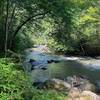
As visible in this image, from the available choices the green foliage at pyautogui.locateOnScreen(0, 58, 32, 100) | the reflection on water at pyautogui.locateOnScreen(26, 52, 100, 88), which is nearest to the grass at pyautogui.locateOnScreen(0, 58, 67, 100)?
the green foliage at pyautogui.locateOnScreen(0, 58, 32, 100)

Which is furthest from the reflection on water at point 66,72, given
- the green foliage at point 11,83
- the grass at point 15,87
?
the green foliage at point 11,83

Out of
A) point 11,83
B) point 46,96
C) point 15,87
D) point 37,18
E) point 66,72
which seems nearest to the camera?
point 15,87

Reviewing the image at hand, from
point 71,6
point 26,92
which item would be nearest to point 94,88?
point 71,6

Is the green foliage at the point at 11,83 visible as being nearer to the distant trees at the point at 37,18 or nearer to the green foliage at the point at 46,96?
the green foliage at the point at 46,96

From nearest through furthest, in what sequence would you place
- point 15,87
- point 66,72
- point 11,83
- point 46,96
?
point 15,87 → point 11,83 → point 46,96 → point 66,72

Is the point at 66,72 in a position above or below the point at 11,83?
below

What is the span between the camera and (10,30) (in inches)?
744

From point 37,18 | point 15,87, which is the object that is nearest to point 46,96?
point 15,87

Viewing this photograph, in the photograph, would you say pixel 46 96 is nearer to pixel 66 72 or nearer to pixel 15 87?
pixel 15 87

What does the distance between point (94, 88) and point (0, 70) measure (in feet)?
22.3

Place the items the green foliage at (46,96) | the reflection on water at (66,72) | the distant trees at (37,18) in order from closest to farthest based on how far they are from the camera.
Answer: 1. the green foliage at (46,96)
2. the distant trees at (37,18)
3. the reflection on water at (66,72)

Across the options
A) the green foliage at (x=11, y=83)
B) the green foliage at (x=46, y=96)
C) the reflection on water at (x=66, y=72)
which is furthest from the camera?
the reflection on water at (x=66, y=72)

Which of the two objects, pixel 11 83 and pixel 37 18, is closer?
pixel 11 83

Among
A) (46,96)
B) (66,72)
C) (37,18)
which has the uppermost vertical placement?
(37,18)
